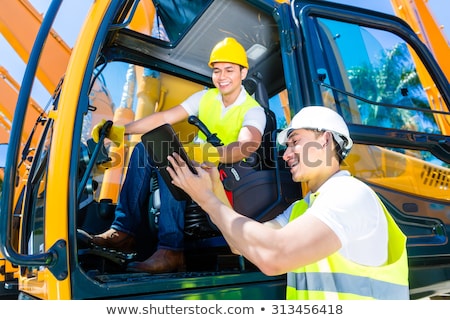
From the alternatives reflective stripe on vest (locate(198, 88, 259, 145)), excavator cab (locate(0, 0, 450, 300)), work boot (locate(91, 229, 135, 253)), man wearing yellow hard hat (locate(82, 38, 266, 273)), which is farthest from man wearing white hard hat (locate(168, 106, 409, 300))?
work boot (locate(91, 229, 135, 253))

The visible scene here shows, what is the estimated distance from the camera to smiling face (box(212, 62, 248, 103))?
7.76ft

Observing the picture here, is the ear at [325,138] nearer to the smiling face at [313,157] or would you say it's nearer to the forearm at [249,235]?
the smiling face at [313,157]

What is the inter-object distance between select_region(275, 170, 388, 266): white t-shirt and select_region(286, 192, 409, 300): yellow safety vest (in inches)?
1.2

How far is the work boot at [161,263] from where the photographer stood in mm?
1921

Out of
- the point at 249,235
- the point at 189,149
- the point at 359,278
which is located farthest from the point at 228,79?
the point at 359,278

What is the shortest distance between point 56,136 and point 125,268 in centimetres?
80

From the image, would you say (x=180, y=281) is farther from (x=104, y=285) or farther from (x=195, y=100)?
(x=195, y=100)

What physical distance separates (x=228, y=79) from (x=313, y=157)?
0.95m

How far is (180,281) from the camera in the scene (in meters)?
1.59

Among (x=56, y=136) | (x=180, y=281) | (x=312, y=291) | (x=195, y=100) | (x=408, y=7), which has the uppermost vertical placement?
(x=408, y=7)

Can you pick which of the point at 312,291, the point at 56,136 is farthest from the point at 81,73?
the point at 312,291

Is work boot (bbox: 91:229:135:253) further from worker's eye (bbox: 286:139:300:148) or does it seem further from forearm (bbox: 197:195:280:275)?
worker's eye (bbox: 286:139:300:148)

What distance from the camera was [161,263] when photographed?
1.95 meters

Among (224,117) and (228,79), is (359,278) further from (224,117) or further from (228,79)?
(228,79)
